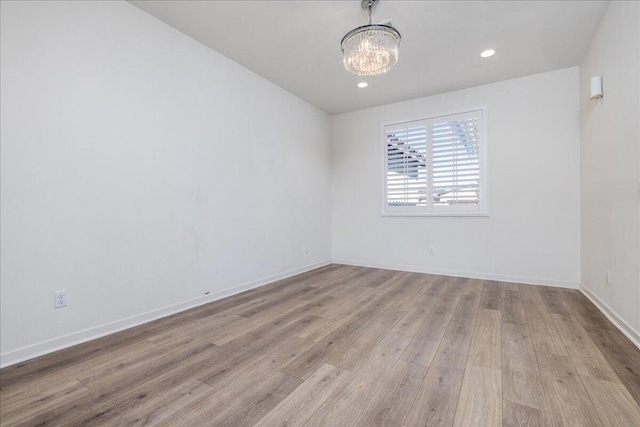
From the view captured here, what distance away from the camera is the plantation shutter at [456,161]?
395 cm

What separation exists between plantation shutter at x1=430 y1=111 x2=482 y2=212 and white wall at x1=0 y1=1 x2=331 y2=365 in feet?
8.36

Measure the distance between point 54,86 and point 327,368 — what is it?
2.65 meters

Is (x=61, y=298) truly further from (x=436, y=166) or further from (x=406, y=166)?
(x=436, y=166)

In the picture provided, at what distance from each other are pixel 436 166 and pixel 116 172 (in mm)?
3886

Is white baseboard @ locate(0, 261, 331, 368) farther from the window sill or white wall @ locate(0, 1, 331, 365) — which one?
the window sill

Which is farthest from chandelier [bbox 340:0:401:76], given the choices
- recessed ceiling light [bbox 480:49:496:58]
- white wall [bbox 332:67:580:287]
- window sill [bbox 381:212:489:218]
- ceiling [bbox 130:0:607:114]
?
window sill [bbox 381:212:489:218]

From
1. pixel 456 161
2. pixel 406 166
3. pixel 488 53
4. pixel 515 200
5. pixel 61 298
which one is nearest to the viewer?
pixel 61 298

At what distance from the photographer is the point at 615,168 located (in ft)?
7.58

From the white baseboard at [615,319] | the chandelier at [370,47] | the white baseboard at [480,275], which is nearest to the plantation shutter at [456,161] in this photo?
the white baseboard at [480,275]

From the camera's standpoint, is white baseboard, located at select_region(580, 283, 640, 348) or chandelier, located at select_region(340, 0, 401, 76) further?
chandelier, located at select_region(340, 0, 401, 76)

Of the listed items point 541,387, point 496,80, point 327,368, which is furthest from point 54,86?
point 496,80

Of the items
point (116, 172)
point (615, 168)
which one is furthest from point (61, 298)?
point (615, 168)

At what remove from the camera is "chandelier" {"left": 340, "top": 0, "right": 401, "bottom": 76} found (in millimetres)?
2174

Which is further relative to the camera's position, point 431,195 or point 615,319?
point 431,195
